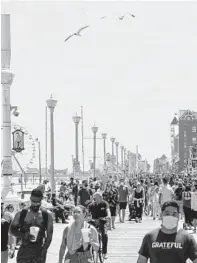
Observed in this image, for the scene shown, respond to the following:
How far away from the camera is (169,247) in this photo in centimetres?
605

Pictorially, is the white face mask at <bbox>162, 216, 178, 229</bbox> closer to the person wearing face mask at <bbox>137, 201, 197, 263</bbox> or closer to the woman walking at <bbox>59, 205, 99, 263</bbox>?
the person wearing face mask at <bbox>137, 201, 197, 263</bbox>

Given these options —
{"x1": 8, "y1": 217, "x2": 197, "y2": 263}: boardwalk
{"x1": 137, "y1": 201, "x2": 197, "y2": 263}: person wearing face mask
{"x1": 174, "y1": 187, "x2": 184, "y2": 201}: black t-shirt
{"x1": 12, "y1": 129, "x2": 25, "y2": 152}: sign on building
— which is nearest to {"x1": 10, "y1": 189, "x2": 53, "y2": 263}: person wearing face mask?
{"x1": 137, "y1": 201, "x2": 197, "y2": 263}: person wearing face mask

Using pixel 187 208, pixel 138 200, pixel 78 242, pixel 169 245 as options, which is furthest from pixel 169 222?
pixel 138 200

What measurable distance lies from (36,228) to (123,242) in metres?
10.3

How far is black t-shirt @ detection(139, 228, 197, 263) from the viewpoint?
605cm

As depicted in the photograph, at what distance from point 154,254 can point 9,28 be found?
14.5 meters

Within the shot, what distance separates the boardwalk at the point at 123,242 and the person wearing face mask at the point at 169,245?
26.0ft

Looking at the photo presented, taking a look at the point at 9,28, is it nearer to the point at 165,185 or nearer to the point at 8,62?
the point at 8,62

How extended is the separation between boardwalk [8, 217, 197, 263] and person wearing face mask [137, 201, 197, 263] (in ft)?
26.0

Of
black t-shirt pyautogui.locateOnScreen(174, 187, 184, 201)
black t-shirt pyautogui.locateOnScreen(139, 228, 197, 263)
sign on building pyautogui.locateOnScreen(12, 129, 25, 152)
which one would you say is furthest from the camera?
sign on building pyautogui.locateOnScreen(12, 129, 25, 152)

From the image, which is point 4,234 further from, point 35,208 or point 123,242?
point 123,242

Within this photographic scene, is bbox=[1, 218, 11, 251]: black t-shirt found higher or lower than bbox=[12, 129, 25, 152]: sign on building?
lower

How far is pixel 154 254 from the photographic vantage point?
611cm

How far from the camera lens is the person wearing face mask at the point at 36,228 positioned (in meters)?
7.97
